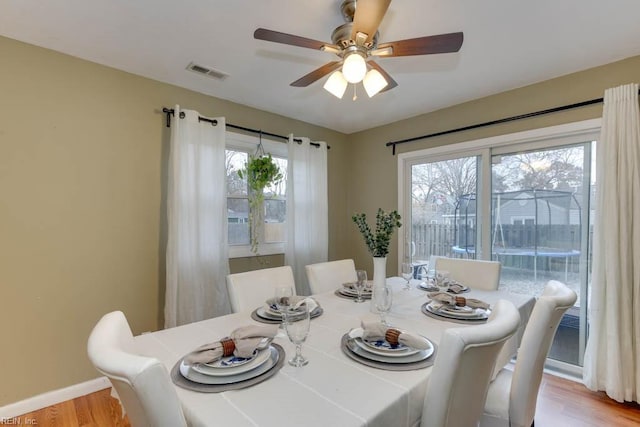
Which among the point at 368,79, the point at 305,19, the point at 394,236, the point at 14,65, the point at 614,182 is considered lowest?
the point at 394,236

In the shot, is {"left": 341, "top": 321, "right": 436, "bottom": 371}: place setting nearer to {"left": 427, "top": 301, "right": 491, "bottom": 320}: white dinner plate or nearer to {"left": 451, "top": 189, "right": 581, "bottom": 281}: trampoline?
{"left": 427, "top": 301, "right": 491, "bottom": 320}: white dinner plate

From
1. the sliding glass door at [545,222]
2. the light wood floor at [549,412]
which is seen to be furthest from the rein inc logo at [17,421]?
the sliding glass door at [545,222]

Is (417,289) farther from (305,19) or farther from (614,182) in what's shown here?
(305,19)

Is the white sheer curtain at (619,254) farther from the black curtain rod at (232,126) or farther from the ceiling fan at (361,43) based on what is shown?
the black curtain rod at (232,126)

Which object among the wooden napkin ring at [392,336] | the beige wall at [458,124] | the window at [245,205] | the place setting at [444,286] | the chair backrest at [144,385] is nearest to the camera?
the chair backrest at [144,385]

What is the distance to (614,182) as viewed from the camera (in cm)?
210

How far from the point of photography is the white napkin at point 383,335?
45.4 inches

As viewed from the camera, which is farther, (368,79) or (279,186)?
(279,186)

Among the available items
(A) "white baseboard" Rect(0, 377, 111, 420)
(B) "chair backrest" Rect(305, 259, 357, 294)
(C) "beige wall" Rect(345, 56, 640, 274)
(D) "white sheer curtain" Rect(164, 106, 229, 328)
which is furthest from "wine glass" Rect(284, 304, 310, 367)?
(C) "beige wall" Rect(345, 56, 640, 274)

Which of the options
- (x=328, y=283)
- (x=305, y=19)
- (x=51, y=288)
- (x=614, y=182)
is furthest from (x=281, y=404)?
(x=614, y=182)

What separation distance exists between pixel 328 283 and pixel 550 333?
1.36 metres

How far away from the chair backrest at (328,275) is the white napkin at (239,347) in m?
0.99

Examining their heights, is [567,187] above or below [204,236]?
above

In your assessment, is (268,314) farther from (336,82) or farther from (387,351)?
(336,82)
